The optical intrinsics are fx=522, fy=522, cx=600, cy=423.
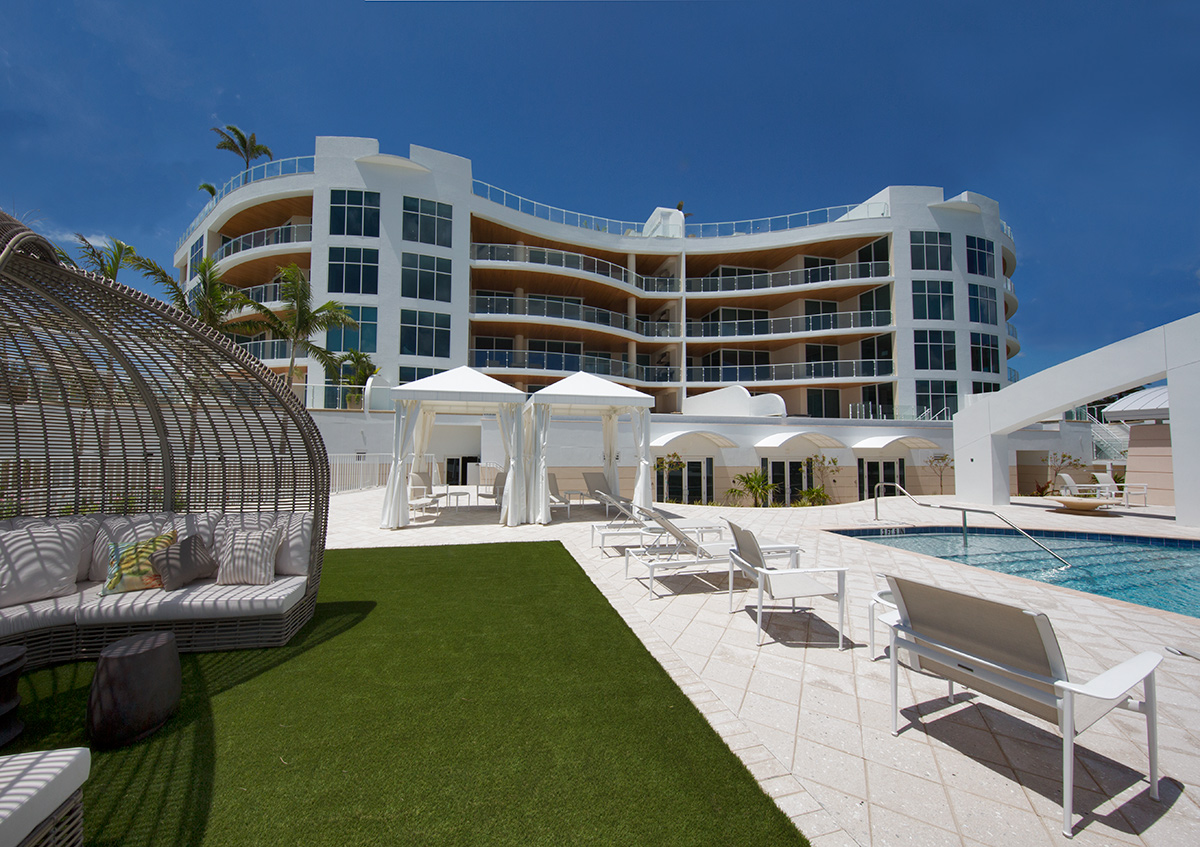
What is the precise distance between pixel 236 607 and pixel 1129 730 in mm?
6000

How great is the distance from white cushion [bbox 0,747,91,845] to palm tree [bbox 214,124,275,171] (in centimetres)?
3793

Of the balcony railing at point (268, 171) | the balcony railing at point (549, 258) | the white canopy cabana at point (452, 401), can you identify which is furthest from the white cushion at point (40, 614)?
the balcony railing at point (268, 171)

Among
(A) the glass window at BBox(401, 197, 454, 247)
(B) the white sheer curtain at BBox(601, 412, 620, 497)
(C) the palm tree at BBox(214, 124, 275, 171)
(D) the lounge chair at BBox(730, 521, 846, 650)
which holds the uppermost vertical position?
(C) the palm tree at BBox(214, 124, 275, 171)

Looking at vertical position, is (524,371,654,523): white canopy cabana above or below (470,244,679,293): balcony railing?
below

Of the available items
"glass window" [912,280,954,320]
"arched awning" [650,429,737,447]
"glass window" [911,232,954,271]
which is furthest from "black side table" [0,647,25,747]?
"glass window" [911,232,954,271]

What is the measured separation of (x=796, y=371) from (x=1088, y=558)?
2051 cm

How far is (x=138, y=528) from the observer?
473 cm

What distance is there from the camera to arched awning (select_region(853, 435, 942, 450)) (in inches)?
759

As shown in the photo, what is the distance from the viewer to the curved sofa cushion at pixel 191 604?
391 cm

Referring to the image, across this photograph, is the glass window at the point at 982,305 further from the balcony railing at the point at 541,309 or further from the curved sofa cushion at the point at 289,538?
the curved sofa cushion at the point at 289,538

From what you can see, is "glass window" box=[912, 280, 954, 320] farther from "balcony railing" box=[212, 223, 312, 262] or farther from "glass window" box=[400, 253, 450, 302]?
"balcony railing" box=[212, 223, 312, 262]

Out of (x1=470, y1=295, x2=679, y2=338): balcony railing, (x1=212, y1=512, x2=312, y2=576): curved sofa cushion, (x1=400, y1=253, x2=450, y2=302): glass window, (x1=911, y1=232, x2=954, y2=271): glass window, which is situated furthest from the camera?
(x1=911, y1=232, x2=954, y2=271): glass window

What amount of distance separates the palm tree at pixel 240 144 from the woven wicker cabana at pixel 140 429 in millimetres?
33286

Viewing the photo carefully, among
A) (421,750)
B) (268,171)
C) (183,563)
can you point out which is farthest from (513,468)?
(268,171)
